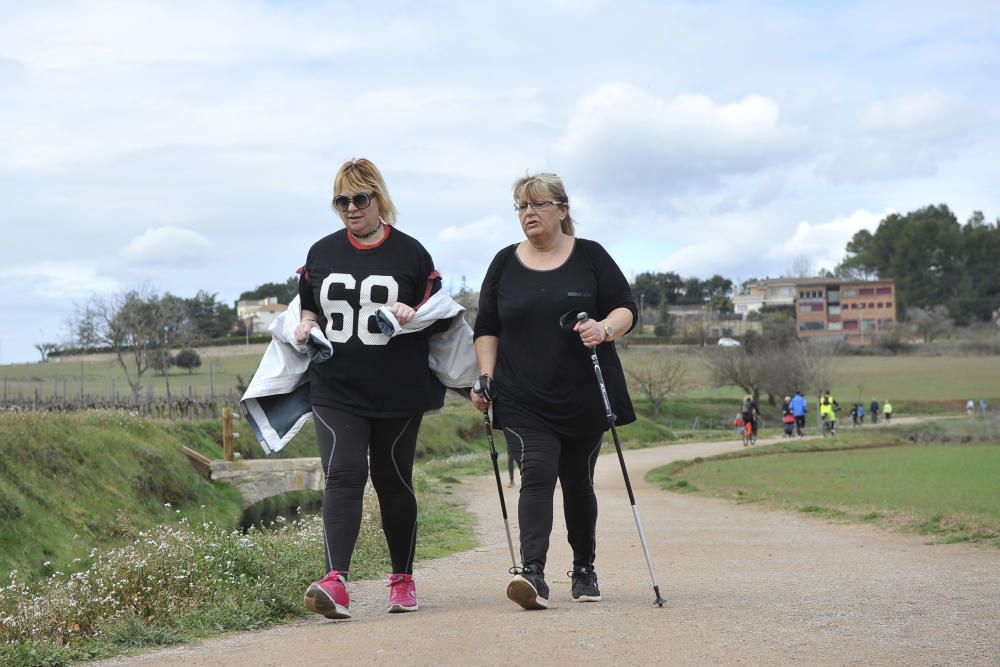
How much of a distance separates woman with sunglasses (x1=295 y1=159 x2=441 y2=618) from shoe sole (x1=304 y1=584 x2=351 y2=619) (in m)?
0.30

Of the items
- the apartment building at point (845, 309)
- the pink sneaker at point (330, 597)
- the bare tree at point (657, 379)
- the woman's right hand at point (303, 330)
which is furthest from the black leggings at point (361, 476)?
the apartment building at point (845, 309)

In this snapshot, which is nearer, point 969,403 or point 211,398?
point 211,398

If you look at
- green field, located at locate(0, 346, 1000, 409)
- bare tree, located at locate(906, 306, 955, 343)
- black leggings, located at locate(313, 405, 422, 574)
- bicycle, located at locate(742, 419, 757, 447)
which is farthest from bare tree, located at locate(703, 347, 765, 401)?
black leggings, located at locate(313, 405, 422, 574)

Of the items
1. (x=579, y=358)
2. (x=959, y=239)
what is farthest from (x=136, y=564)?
(x=959, y=239)

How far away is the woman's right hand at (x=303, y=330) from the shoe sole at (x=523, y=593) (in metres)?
1.75

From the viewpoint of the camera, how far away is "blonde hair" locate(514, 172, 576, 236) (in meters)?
6.70

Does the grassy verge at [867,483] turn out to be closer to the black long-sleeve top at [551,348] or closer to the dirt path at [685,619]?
the dirt path at [685,619]

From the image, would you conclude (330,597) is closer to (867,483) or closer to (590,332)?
(590,332)

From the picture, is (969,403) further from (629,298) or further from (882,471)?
(629,298)

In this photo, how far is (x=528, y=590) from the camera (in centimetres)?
588

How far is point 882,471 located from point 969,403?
2118 inches

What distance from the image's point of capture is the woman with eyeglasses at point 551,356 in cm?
646

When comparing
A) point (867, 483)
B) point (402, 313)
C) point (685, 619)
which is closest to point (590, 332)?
point (402, 313)

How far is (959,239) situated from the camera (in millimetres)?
135125
